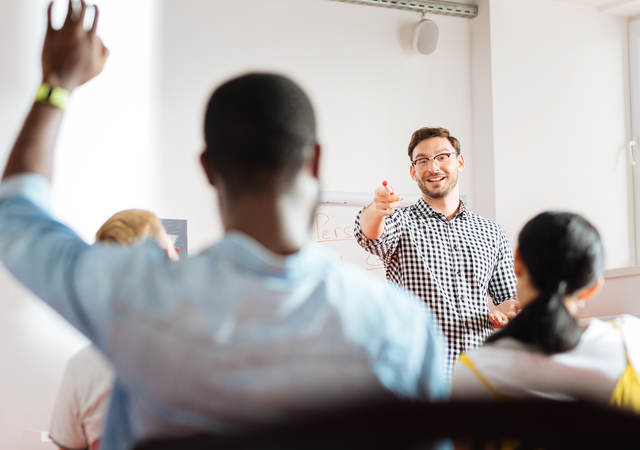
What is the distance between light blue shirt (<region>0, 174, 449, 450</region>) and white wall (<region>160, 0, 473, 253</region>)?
7.49 feet

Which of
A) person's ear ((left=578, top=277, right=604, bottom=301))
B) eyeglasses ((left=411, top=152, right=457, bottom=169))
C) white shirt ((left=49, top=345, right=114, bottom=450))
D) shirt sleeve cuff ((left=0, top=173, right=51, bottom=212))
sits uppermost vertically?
eyeglasses ((left=411, top=152, right=457, bottom=169))

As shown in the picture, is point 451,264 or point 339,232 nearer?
point 451,264

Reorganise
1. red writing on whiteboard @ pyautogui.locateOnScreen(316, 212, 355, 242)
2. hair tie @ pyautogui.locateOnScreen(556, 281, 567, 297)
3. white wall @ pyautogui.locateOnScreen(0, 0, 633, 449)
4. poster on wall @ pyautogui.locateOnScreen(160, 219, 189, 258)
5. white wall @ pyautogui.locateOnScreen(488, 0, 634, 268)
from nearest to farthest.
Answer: hair tie @ pyautogui.locateOnScreen(556, 281, 567, 297) < white wall @ pyautogui.locateOnScreen(0, 0, 633, 449) < poster on wall @ pyautogui.locateOnScreen(160, 219, 189, 258) < red writing on whiteboard @ pyautogui.locateOnScreen(316, 212, 355, 242) < white wall @ pyautogui.locateOnScreen(488, 0, 634, 268)

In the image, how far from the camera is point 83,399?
1170 mm

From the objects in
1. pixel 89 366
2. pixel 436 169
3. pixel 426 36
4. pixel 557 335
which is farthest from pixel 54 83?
pixel 426 36

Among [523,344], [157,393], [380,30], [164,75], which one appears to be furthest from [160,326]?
[380,30]

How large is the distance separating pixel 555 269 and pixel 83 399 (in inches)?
37.6

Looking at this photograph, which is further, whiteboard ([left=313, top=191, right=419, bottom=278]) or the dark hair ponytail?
whiteboard ([left=313, top=191, right=419, bottom=278])

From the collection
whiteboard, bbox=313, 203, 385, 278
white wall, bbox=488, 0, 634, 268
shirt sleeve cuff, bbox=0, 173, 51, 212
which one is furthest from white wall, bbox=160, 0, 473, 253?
shirt sleeve cuff, bbox=0, 173, 51, 212

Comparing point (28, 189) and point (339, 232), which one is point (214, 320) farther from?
point (339, 232)

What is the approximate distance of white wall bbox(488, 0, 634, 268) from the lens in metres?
3.58

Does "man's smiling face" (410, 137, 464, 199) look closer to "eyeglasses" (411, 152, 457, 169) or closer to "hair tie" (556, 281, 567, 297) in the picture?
"eyeglasses" (411, 152, 457, 169)

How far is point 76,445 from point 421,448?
3.70ft

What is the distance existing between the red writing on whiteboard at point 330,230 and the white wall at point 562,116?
0.98m
